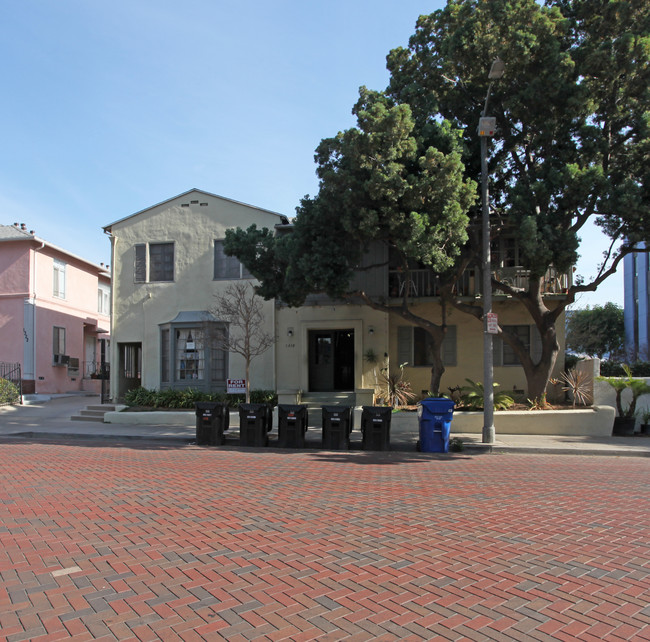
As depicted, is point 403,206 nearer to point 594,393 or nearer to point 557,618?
point 594,393

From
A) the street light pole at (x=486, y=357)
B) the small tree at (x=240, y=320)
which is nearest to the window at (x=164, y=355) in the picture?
the small tree at (x=240, y=320)

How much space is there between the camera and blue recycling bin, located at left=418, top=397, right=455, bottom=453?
1290cm

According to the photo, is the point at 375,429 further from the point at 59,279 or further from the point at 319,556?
the point at 59,279

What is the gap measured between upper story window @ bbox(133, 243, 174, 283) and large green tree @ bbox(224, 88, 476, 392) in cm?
560

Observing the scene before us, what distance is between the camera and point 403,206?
13.8 meters

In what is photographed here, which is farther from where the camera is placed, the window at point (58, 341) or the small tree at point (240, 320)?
the window at point (58, 341)

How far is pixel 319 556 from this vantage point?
17.0ft

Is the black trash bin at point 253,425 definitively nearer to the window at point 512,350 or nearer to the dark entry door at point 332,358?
the dark entry door at point 332,358

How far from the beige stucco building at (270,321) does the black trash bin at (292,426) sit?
14.7 ft

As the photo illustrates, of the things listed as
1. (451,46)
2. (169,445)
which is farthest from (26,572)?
(451,46)

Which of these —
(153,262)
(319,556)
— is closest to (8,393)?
(153,262)

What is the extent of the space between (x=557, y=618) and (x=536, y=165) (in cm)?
1447

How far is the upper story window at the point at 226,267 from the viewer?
787 inches

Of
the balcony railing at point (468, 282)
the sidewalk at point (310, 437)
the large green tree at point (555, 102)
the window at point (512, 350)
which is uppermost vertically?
the large green tree at point (555, 102)
